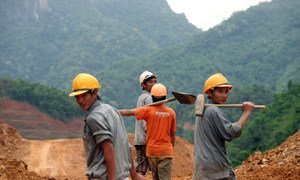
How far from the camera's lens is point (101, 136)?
4.43m

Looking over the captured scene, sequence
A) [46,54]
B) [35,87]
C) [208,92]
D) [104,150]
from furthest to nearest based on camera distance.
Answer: [46,54], [35,87], [208,92], [104,150]

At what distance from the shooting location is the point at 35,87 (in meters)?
57.8

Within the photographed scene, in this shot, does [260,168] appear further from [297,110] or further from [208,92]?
[297,110]

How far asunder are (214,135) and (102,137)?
122cm

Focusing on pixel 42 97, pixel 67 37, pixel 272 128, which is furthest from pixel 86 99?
pixel 67 37

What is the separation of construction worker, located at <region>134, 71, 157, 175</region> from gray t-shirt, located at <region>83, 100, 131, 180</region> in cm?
319

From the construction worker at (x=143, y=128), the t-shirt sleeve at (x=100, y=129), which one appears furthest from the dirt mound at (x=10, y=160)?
the t-shirt sleeve at (x=100, y=129)

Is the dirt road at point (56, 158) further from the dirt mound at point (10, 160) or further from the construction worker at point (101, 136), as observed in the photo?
the construction worker at point (101, 136)

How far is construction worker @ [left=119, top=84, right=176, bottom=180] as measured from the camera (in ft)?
23.0

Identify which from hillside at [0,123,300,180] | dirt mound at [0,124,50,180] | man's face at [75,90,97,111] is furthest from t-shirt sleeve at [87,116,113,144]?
dirt mound at [0,124,50,180]

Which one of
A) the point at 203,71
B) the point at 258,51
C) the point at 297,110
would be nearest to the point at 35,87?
the point at 297,110

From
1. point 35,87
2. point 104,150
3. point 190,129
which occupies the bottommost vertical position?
point 190,129

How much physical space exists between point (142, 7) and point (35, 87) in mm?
95859

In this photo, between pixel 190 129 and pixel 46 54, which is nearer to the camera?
pixel 190 129
